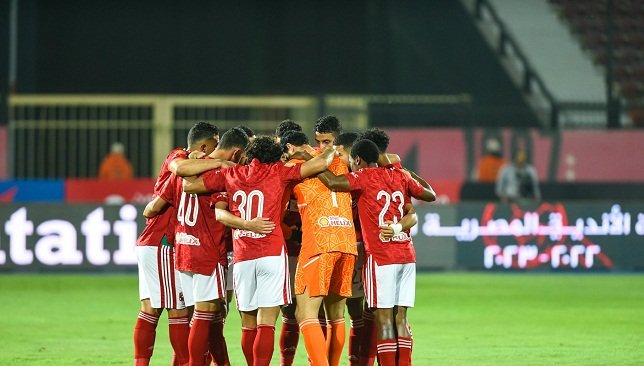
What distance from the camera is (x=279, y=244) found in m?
8.91

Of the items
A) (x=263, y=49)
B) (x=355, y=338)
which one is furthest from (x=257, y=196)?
(x=263, y=49)

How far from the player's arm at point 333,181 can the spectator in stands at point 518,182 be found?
544 inches

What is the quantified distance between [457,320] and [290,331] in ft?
15.0

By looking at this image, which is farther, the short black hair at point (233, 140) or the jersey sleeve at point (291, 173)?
the short black hair at point (233, 140)

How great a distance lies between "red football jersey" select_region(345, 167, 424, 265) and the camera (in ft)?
30.2

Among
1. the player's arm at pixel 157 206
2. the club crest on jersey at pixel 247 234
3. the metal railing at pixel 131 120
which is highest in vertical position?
the metal railing at pixel 131 120

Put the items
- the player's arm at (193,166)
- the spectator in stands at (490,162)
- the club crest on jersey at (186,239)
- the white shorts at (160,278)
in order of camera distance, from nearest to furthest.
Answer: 1. the player's arm at (193,166)
2. the club crest on jersey at (186,239)
3. the white shorts at (160,278)
4. the spectator in stands at (490,162)

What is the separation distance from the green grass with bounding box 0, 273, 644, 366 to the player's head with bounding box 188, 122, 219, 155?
2.11m

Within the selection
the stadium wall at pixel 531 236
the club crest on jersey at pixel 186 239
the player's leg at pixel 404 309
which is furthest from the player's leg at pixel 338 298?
the stadium wall at pixel 531 236

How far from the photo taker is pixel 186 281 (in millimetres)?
9289

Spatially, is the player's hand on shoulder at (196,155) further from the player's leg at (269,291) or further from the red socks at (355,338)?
the red socks at (355,338)

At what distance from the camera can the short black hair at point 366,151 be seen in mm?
9211

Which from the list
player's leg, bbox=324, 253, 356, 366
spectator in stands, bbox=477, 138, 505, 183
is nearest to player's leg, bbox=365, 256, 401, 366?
player's leg, bbox=324, 253, 356, 366

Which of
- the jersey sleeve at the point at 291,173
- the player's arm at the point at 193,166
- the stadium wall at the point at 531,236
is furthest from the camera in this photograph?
the stadium wall at the point at 531,236
